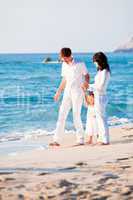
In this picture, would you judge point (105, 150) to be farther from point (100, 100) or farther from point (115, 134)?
A: point (115, 134)

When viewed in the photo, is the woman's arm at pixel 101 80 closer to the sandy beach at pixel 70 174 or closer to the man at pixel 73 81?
the man at pixel 73 81

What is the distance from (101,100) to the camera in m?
9.02

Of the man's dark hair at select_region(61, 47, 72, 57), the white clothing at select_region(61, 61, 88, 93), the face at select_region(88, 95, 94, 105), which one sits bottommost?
the face at select_region(88, 95, 94, 105)

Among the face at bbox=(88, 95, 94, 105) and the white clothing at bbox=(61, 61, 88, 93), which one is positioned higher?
the white clothing at bbox=(61, 61, 88, 93)

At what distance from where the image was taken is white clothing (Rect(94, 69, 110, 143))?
8844mm

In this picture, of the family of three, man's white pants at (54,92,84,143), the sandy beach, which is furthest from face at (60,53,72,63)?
the sandy beach

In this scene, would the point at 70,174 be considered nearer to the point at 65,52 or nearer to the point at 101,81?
the point at 101,81

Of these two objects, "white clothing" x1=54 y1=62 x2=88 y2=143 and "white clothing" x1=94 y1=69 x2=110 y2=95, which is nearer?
"white clothing" x1=94 y1=69 x2=110 y2=95

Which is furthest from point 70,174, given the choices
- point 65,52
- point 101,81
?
point 65,52

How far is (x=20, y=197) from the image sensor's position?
550 centimetres

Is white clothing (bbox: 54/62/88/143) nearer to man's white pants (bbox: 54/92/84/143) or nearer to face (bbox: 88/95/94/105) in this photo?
man's white pants (bbox: 54/92/84/143)

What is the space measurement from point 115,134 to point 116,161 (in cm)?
374

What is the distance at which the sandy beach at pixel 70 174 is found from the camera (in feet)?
18.4

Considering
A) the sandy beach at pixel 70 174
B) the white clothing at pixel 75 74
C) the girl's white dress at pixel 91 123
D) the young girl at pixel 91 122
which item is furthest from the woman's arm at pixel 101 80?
the sandy beach at pixel 70 174
